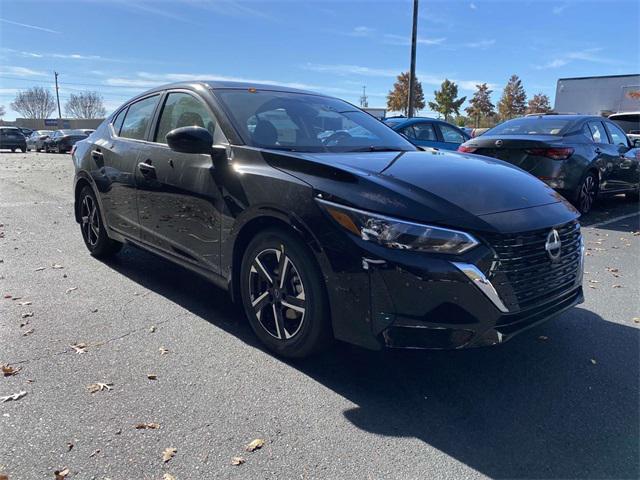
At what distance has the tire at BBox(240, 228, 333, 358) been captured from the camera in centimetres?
286

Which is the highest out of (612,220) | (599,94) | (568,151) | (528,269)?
(599,94)

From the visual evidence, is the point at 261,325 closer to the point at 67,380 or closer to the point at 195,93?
the point at 67,380

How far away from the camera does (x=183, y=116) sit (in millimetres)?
4047

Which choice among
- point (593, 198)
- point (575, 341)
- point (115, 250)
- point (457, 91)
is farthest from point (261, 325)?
point (457, 91)

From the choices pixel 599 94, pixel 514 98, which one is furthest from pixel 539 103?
pixel 599 94

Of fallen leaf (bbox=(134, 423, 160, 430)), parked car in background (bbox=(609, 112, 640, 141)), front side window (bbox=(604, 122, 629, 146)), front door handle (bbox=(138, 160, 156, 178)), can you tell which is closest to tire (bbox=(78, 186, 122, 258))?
front door handle (bbox=(138, 160, 156, 178))

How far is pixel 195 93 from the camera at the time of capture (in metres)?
3.92

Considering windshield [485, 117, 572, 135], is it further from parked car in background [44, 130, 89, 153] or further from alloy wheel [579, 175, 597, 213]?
parked car in background [44, 130, 89, 153]

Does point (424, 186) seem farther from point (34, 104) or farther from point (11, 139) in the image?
point (34, 104)

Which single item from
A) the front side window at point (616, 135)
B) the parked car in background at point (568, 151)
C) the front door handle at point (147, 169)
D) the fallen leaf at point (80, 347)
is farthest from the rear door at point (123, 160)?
the front side window at point (616, 135)

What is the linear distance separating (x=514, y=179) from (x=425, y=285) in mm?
1223

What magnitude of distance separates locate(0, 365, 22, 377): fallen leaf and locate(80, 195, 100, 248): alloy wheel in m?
2.36

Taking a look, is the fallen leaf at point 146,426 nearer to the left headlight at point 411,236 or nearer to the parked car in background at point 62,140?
the left headlight at point 411,236

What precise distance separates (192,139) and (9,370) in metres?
1.79
